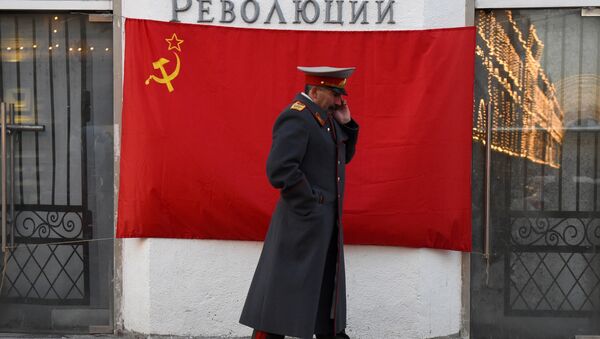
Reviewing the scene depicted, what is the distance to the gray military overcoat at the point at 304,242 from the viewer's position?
4.73 metres

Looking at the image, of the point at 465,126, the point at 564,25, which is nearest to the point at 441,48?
the point at 465,126

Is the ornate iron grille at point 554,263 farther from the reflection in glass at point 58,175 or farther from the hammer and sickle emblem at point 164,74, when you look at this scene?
the reflection in glass at point 58,175

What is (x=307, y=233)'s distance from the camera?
15.8 feet

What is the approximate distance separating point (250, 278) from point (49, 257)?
1600mm

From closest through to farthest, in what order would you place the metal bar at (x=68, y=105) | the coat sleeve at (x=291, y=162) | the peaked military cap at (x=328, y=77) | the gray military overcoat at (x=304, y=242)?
the coat sleeve at (x=291, y=162)
the gray military overcoat at (x=304, y=242)
the peaked military cap at (x=328, y=77)
the metal bar at (x=68, y=105)

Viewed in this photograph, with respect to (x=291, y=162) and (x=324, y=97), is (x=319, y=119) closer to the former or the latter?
(x=324, y=97)

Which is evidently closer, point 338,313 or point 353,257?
point 338,313

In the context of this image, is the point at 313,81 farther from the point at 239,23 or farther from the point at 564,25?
the point at 564,25

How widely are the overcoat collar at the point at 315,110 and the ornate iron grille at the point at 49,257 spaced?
2.56m

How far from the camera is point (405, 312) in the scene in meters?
6.27

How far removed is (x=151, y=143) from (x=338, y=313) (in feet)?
6.72

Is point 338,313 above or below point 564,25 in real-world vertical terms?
below

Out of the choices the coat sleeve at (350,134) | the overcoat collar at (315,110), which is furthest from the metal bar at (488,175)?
the overcoat collar at (315,110)

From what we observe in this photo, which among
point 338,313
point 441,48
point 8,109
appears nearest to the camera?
point 338,313
